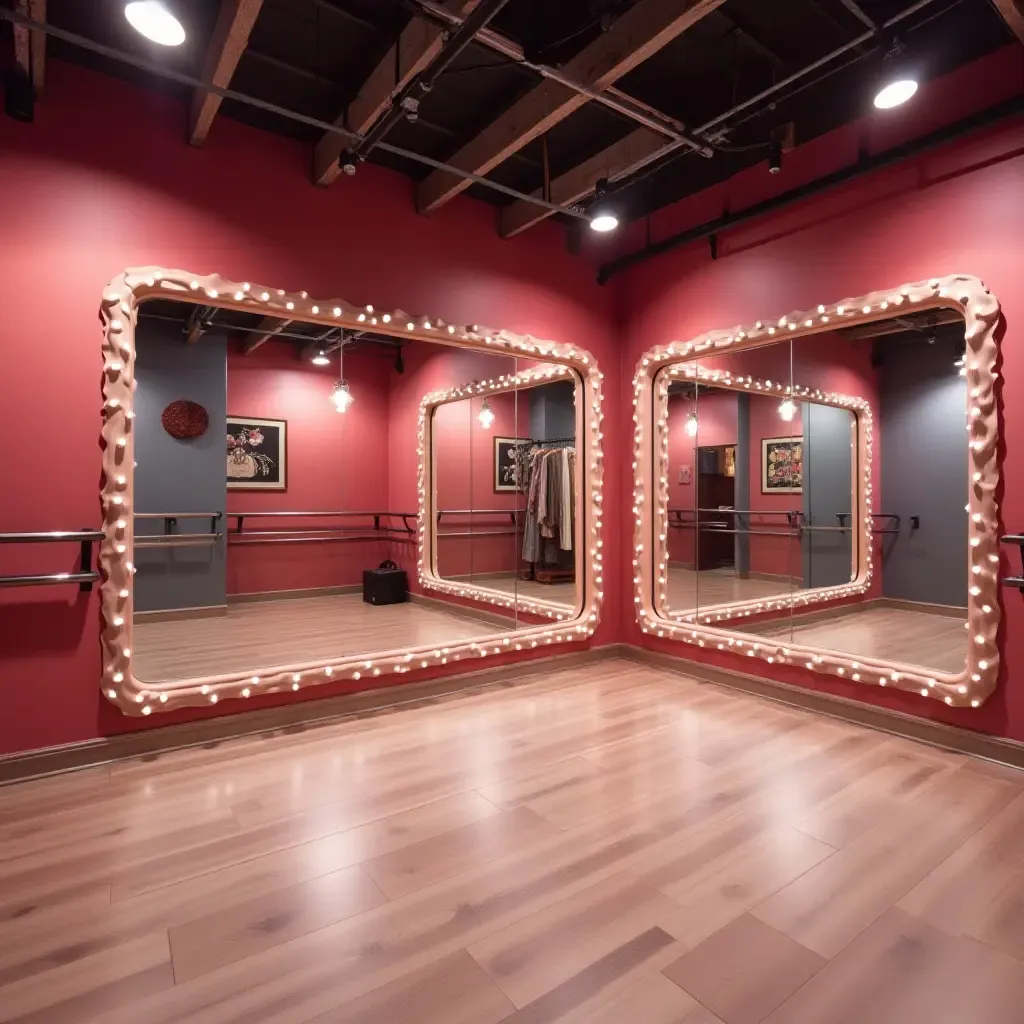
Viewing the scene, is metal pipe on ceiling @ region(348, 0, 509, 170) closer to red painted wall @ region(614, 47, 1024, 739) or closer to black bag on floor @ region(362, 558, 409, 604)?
red painted wall @ region(614, 47, 1024, 739)

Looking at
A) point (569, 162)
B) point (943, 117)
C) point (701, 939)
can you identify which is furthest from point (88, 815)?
point (943, 117)

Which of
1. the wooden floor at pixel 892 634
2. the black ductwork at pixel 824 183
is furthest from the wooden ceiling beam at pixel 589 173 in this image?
the wooden floor at pixel 892 634

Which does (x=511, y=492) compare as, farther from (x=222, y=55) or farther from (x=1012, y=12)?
(x=1012, y=12)

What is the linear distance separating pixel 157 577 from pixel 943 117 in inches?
183

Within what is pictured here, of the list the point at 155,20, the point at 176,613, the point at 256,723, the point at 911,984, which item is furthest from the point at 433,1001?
the point at 155,20

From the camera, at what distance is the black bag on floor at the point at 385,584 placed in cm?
459

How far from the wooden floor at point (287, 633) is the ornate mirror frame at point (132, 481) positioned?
0.35 ft

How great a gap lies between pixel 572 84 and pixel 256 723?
346 cm

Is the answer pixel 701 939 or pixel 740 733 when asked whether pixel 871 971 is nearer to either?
pixel 701 939

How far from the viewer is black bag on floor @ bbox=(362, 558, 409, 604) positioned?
459cm

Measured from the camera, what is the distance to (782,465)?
4094 mm

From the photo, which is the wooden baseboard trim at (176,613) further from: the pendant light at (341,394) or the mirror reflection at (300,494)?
the pendant light at (341,394)

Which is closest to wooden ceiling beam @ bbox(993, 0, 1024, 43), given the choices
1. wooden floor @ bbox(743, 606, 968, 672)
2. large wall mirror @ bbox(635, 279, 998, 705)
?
large wall mirror @ bbox(635, 279, 998, 705)

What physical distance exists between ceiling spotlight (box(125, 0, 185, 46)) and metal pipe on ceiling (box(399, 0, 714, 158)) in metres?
0.84
